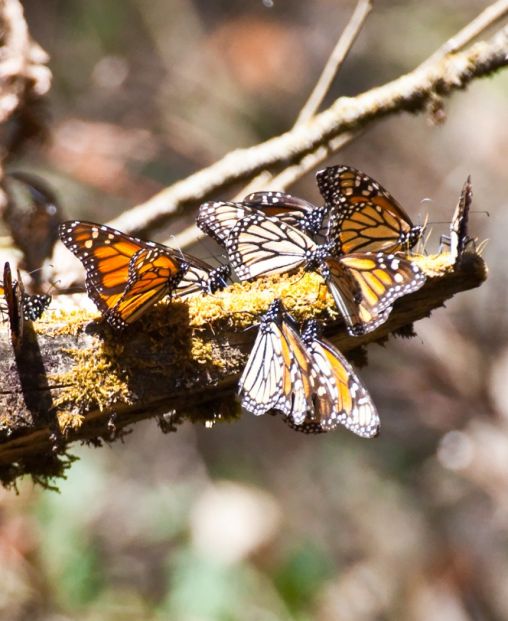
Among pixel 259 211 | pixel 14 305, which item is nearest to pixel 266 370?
pixel 259 211

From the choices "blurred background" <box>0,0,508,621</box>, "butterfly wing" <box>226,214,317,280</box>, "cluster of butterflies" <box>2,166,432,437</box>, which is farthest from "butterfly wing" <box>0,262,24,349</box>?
"blurred background" <box>0,0,508,621</box>

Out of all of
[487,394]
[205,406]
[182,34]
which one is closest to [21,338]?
[205,406]

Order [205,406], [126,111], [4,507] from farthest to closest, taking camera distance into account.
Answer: [126,111]
[4,507]
[205,406]

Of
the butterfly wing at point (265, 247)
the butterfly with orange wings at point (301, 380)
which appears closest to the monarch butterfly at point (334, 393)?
the butterfly with orange wings at point (301, 380)

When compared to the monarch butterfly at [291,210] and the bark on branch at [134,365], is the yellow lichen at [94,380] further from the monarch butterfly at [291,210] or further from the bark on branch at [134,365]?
the monarch butterfly at [291,210]

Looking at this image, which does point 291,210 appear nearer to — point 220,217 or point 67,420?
point 220,217

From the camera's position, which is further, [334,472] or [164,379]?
[334,472]

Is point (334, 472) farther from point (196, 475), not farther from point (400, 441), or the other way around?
point (196, 475)
